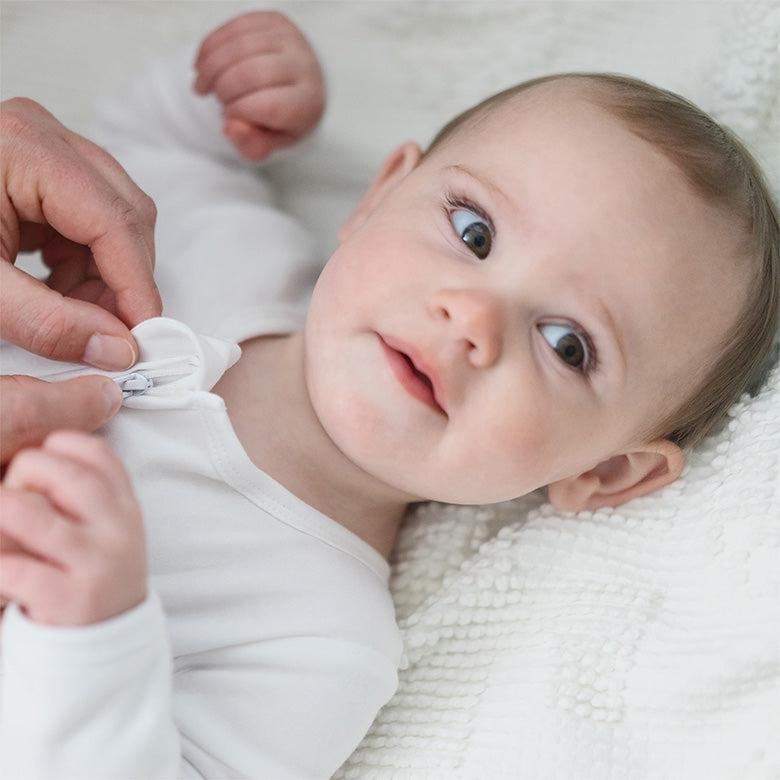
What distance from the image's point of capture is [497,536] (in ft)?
4.50

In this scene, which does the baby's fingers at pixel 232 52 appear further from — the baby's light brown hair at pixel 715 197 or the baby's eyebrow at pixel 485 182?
the baby's eyebrow at pixel 485 182

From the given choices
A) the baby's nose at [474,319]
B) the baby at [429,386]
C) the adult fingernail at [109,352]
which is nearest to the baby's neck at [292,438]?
the baby at [429,386]

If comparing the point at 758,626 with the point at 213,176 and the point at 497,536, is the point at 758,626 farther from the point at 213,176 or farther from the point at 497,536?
the point at 213,176

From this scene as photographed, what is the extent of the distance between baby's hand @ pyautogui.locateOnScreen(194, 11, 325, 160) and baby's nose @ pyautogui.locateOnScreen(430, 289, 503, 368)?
2.21 ft

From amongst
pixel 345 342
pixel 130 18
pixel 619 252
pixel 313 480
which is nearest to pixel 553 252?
pixel 619 252

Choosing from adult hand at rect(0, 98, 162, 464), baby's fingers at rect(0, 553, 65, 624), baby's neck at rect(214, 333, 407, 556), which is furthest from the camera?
baby's neck at rect(214, 333, 407, 556)

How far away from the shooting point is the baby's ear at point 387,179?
138 cm

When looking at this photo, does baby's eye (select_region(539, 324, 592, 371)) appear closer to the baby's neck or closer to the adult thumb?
the baby's neck

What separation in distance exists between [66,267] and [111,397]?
0.38m

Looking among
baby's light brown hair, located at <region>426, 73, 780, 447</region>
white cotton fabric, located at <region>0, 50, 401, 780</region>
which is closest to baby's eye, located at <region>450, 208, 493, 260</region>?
baby's light brown hair, located at <region>426, 73, 780, 447</region>

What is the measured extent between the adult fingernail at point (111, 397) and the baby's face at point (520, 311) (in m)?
0.24

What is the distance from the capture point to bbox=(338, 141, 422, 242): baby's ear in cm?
138

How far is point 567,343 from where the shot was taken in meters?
1.16

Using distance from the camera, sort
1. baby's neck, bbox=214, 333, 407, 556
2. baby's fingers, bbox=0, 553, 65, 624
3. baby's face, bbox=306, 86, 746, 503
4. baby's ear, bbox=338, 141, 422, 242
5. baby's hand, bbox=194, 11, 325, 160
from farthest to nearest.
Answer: baby's hand, bbox=194, 11, 325, 160 → baby's ear, bbox=338, 141, 422, 242 → baby's neck, bbox=214, 333, 407, 556 → baby's face, bbox=306, 86, 746, 503 → baby's fingers, bbox=0, 553, 65, 624
